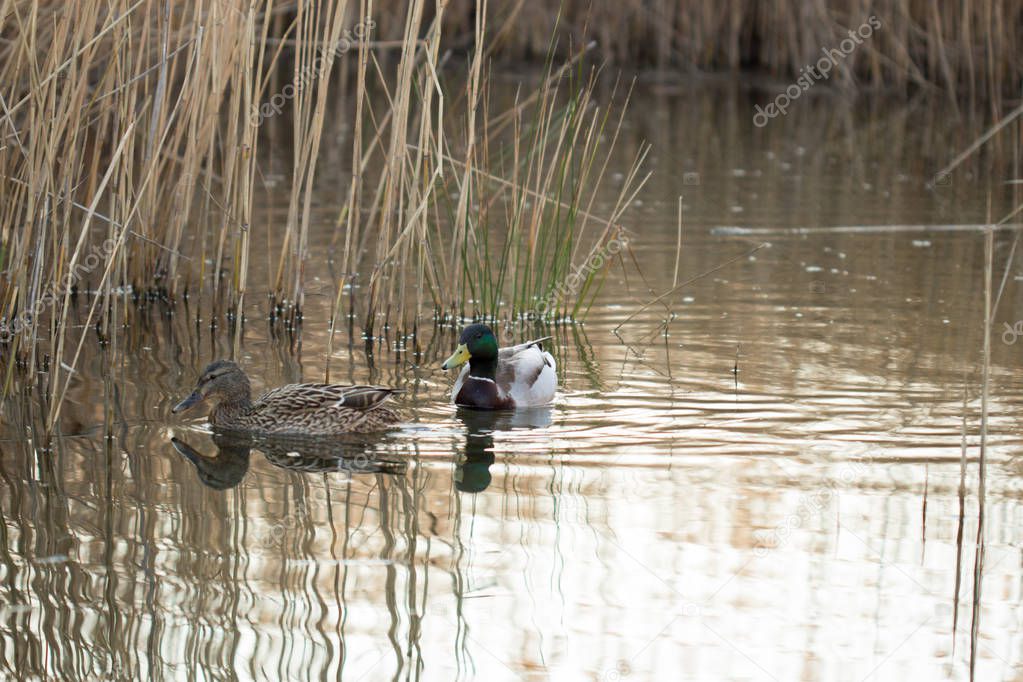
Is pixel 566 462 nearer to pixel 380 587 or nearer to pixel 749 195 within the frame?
pixel 380 587

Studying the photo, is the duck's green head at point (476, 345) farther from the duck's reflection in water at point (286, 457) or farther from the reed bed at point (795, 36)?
the reed bed at point (795, 36)

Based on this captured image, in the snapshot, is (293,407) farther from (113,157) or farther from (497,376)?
(113,157)

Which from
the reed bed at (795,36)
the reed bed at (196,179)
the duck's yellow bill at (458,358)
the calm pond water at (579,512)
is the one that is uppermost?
the reed bed at (795,36)

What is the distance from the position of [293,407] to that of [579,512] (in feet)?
5.31

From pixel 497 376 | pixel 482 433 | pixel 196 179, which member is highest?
pixel 196 179

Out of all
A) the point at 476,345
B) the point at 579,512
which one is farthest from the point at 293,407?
the point at 579,512

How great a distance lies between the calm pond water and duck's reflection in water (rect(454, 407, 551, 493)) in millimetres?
24

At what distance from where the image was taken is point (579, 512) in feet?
17.3

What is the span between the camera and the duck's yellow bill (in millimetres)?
6866

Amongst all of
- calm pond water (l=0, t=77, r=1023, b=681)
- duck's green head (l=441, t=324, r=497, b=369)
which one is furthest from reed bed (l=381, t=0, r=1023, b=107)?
duck's green head (l=441, t=324, r=497, b=369)

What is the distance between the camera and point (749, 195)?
12.7 m

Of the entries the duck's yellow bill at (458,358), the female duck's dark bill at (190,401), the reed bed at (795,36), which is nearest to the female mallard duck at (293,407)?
the female duck's dark bill at (190,401)

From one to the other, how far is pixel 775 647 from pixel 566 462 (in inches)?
73.3

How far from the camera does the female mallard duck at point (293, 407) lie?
6.30 m
